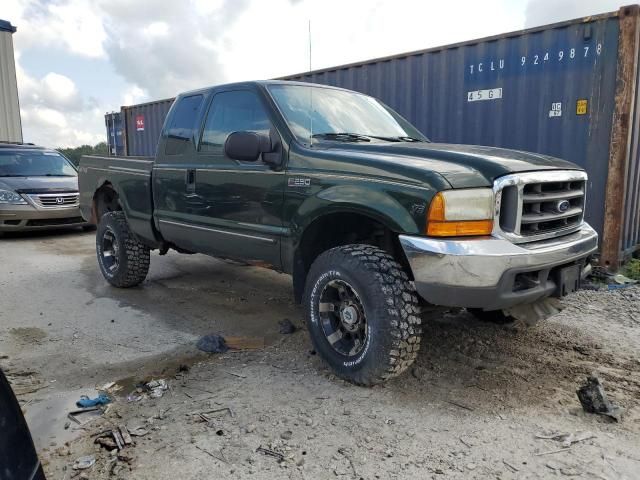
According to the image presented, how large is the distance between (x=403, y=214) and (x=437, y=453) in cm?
123

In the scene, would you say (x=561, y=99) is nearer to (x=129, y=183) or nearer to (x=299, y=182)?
(x=299, y=182)

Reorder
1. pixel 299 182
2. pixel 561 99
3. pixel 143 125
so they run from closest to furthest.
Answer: pixel 299 182, pixel 561 99, pixel 143 125

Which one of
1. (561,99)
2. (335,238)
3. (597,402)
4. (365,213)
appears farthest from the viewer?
(561,99)

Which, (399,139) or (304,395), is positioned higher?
(399,139)

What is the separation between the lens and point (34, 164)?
1005 cm

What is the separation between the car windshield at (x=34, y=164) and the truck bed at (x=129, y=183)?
15.2ft

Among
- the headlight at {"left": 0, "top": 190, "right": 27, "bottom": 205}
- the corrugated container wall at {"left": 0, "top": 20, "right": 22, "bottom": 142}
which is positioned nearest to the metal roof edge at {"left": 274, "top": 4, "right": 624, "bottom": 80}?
the headlight at {"left": 0, "top": 190, "right": 27, "bottom": 205}

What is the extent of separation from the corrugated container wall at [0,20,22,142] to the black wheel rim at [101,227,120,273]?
15.5 meters

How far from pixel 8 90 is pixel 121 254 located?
54.8ft

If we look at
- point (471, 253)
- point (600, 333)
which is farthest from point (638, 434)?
point (600, 333)

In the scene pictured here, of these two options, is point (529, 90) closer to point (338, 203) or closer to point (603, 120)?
point (603, 120)

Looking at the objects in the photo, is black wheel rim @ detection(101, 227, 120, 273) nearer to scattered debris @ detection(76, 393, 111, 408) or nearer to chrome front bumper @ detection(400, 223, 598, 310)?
scattered debris @ detection(76, 393, 111, 408)

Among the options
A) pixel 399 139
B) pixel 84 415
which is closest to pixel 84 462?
pixel 84 415

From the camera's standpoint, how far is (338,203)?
311 centimetres
